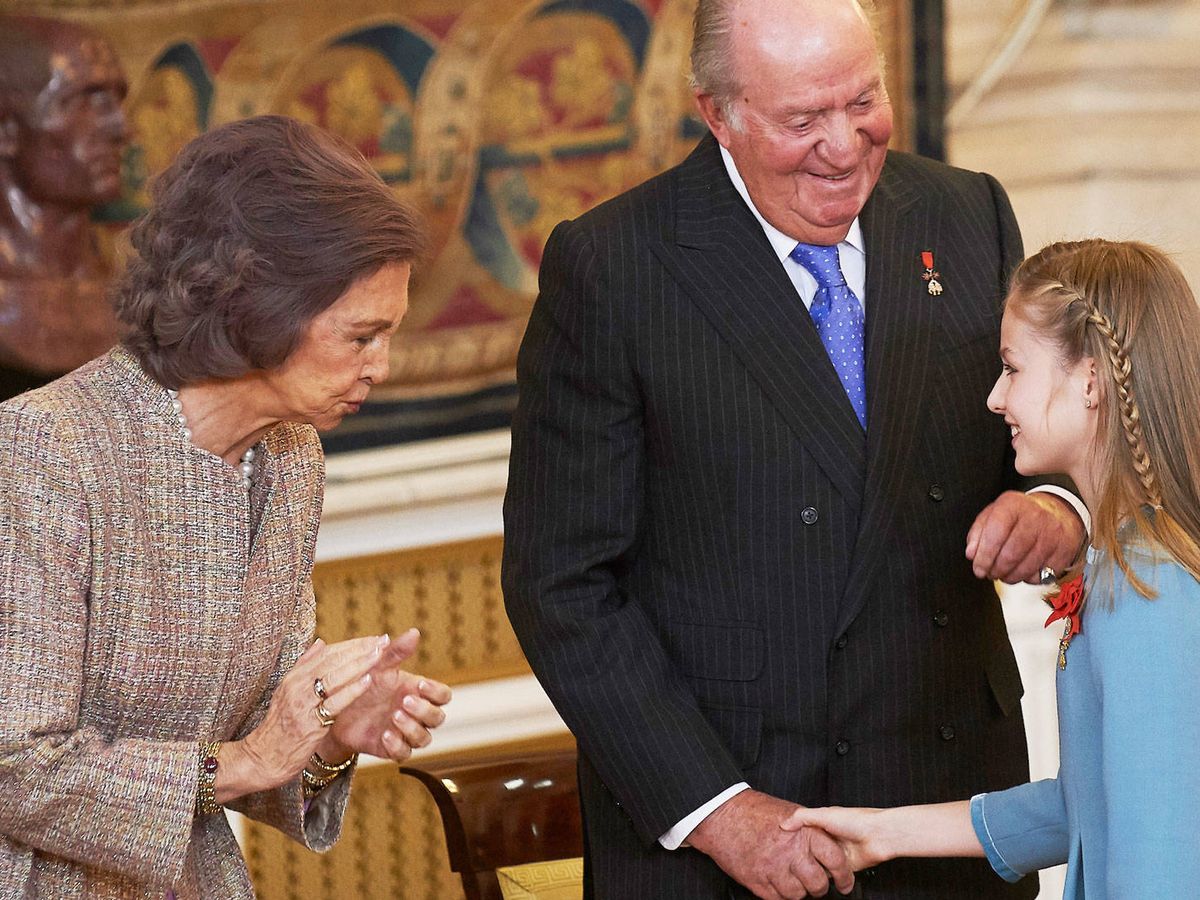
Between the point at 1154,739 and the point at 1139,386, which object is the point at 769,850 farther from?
the point at 1139,386

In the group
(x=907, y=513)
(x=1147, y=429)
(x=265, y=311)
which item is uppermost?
(x=265, y=311)

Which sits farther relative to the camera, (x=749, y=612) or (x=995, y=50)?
(x=995, y=50)

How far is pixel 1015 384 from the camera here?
2.33m

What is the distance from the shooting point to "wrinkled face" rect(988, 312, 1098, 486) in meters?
2.26

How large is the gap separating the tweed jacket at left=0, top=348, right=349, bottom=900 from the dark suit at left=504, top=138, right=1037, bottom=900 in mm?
467

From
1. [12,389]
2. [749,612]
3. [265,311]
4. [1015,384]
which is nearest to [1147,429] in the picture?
[1015,384]

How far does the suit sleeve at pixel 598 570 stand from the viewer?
2578 mm

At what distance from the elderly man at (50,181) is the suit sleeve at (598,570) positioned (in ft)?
6.28

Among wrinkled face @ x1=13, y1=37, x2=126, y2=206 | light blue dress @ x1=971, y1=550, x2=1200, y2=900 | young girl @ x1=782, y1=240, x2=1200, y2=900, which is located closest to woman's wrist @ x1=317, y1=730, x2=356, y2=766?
young girl @ x1=782, y1=240, x2=1200, y2=900

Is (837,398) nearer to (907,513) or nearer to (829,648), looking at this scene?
(907,513)

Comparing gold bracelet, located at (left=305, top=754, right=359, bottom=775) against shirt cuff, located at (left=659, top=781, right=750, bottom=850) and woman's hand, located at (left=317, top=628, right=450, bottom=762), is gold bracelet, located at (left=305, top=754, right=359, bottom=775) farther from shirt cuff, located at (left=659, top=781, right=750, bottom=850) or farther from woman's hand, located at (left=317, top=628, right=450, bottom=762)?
shirt cuff, located at (left=659, top=781, right=750, bottom=850)

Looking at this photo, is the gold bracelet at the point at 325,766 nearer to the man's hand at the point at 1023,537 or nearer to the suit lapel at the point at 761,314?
the suit lapel at the point at 761,314

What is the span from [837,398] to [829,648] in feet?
1.32

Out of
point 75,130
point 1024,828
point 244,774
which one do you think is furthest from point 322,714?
point 75,130
